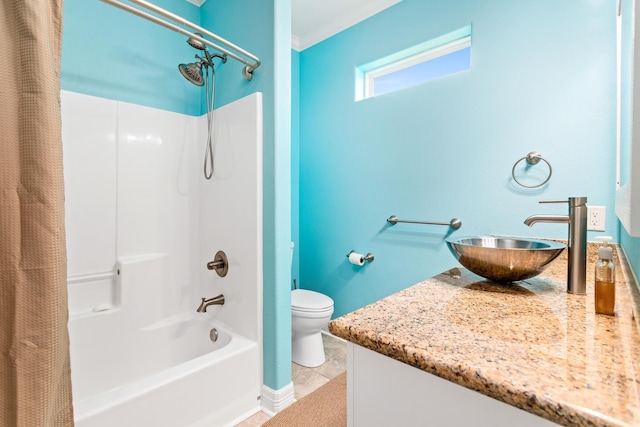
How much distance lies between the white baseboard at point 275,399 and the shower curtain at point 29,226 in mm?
1017

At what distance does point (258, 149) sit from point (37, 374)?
4.07ft

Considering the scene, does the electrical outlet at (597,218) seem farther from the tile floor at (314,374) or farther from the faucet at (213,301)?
the faucet at (213,301)

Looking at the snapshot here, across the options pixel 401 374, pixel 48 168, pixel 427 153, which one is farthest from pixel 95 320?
pixel 427 153

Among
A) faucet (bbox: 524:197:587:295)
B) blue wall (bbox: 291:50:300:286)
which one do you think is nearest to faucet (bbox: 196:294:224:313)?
blue wall (bbox: 291:50:300:286)

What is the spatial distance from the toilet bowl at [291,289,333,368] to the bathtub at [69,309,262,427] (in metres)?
0.43

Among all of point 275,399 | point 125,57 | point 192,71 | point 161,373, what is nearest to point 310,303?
point 275,399

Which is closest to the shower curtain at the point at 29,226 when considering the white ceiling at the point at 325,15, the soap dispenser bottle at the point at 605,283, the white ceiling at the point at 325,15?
the soap dispenser bottle at the point at 605,283

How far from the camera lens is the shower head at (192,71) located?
1643 millimetres

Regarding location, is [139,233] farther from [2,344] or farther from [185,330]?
[2,344]

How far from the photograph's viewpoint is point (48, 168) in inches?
30.1

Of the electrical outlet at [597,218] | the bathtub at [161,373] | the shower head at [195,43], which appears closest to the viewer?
the bathtub at [161,373]

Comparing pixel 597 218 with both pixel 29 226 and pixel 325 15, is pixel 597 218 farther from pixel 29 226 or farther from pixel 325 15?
pixel 325 15

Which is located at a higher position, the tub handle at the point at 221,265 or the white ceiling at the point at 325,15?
the white ceiling at the point at 325,15

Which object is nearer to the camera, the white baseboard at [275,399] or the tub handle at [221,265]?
the white baseboard at [275,399]
